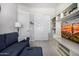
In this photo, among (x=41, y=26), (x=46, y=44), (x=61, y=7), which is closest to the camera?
(x=61, y=7)

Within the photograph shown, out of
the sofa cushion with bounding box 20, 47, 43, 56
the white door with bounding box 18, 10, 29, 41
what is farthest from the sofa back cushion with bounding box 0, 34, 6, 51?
the white door with bounding box 18, 10, 29, 41

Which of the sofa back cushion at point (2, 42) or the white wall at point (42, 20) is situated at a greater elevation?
the white wall at point (42, 20)

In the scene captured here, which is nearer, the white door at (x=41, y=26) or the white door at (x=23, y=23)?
the white door at (x=41, y=26)

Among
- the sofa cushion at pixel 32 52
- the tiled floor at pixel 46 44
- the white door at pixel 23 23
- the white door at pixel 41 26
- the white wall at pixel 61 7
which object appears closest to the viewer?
the sofa cushion at pixel 32 52

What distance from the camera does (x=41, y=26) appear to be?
155 inches

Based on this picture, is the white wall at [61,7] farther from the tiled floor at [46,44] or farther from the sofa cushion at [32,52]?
the sofa cushion at [32,52]

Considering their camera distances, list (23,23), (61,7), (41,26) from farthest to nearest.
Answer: (23,23), (41,26), (61,7)

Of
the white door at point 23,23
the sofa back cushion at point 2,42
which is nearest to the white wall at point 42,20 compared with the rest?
the white door at point 23,23

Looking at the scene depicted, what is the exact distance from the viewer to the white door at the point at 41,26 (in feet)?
12.4

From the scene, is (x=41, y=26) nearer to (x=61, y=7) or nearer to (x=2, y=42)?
(x=61, y=7)

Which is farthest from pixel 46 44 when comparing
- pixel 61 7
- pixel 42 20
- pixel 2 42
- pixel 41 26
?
pixel 2 42

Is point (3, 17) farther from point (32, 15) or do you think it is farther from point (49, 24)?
point (49, 24)

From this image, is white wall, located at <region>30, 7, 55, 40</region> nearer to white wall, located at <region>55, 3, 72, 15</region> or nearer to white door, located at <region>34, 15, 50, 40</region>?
white door, located at <region>34, 15, 50, 40</region>

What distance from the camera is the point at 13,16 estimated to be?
12.0 feet
